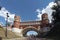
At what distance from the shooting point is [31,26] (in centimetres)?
6138

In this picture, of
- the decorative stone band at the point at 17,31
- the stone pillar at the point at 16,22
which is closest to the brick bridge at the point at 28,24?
the stone pillar at the point at 16,22

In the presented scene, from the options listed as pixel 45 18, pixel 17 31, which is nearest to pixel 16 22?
pixel 17 31

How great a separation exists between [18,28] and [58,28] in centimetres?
3761

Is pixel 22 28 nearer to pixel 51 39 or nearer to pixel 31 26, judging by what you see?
pixel 31 26

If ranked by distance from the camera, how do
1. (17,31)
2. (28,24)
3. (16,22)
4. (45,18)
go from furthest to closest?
(28,24), (16,22), (45,18), (17,31)

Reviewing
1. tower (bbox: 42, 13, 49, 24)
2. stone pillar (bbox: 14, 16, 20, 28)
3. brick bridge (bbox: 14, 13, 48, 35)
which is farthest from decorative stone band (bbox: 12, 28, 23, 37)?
tower (bbox: 42, 13, 49, 24)

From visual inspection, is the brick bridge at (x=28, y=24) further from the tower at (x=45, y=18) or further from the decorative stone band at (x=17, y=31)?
the decorative stone band at (x=17, y=31)

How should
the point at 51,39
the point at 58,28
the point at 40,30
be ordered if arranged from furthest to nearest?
the point at 40,30
the point at 51,39
the point at 58,28

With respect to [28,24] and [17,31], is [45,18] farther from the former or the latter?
[17,31]

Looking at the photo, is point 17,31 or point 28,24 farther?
point 28,24

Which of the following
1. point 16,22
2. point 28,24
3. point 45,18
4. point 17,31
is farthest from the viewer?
point 28,24

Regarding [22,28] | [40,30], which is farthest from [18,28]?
[40,30]

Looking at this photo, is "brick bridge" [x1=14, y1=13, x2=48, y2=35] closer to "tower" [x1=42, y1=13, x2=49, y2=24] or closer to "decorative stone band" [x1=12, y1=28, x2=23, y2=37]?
"tower" [x1=42, y1=13, x2=49, y2=24]

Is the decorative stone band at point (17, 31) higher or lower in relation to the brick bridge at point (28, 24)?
lower
